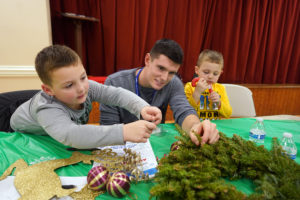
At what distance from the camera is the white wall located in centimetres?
208

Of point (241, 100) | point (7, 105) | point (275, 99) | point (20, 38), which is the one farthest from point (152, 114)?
point (275, 99)

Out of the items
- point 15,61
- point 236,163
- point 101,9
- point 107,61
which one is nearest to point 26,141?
point 236,163

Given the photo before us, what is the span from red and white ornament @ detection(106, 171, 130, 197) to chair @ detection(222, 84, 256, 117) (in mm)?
1544

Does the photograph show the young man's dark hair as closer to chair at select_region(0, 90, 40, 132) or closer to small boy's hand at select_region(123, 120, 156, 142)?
small boy's hand at select_region(123, 120, 156, 142)

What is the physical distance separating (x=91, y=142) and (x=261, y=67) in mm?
4150

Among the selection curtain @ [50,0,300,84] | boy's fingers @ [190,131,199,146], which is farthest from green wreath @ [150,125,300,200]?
curtain @ [50,0,300,84]

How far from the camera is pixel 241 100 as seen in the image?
1760mm

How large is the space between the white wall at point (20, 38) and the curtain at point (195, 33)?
0.38 m

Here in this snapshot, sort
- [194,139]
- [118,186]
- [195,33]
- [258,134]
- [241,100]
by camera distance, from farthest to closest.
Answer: [195,33] < [241,100] < [258,134] < [194,139] < [118,186]

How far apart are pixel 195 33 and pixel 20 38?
107 inches

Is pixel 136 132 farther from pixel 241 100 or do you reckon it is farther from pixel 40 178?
pixel 241 100

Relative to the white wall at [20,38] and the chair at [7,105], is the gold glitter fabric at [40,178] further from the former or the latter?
the white wall at [20,38]

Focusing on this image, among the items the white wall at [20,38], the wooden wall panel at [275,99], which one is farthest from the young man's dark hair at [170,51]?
the wooden wall panel at [275,99]

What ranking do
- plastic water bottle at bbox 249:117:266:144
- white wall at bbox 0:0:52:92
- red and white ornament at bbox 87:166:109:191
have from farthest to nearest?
white wall at bbox 0:0:52:92
plastic water bottle at bbox 249:117:266:144
red and white ornament at bbox 87:166:109:191
